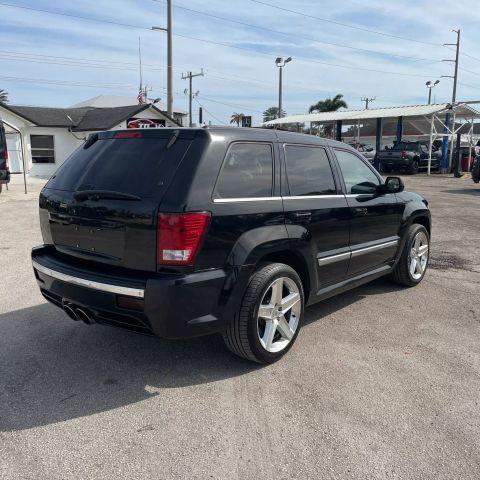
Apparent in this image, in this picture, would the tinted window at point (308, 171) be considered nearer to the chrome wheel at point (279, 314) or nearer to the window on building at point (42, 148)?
the chrome wheel at point (279, 314)

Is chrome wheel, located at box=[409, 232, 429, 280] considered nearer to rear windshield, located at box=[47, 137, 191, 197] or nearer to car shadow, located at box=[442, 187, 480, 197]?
rear windshield, located at box=[47, 137, 191, 197]

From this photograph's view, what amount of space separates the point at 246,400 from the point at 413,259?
11.3ft

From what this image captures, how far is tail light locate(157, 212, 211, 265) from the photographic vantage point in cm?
309

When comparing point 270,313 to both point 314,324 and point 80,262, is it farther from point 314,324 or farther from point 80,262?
point 80,262

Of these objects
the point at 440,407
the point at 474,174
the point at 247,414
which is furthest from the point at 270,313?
the point at 474,174

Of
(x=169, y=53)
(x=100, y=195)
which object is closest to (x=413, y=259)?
(x=100, y=195)

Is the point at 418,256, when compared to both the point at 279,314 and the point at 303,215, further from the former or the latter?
the point at 279,314

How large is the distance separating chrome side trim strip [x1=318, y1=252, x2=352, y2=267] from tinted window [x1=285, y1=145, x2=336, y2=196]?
0.57 m

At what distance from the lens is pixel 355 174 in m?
4.96

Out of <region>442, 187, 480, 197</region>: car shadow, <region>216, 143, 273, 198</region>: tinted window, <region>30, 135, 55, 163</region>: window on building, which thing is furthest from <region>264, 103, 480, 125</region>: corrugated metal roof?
<region>216, 143, 273, 198</region>: tinted window

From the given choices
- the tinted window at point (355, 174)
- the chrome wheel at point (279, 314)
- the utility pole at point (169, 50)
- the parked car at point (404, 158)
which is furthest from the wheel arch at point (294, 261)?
the parked car at point (404, 158)

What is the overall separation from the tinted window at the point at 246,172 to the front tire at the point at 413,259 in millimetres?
2605

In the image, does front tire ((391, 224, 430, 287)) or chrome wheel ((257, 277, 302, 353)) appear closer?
chrome wheel ((257, 277, 302, 353))

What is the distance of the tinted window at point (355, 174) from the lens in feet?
15.6
